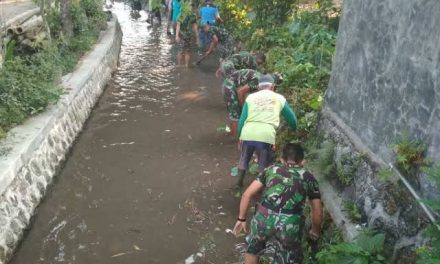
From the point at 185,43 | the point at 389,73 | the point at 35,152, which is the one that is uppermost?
the point at 389,73

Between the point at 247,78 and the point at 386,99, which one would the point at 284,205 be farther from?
the point at 247,78

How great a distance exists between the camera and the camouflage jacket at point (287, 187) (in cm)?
448

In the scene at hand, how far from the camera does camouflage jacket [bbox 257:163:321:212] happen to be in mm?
4477

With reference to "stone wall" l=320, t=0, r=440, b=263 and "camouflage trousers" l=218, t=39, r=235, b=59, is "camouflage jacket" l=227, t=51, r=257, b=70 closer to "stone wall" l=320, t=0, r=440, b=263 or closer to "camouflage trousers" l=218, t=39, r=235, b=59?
"stone wall" l=320, t=0, r=440, b=263

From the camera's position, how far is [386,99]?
500 centimetres

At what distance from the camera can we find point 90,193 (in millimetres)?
7180

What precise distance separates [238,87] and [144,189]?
8.07 feet

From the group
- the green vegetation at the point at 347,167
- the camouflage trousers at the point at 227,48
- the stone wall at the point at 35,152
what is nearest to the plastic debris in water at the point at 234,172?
the green vegetation at the point at 347,167

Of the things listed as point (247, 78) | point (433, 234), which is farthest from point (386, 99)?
point (247, 78)

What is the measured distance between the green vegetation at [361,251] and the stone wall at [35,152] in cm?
375

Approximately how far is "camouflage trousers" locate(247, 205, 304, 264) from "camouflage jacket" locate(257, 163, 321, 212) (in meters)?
0.10

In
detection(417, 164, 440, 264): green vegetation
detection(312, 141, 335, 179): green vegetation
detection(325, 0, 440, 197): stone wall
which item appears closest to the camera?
detection(417, 164, 440, 264): green vegetation

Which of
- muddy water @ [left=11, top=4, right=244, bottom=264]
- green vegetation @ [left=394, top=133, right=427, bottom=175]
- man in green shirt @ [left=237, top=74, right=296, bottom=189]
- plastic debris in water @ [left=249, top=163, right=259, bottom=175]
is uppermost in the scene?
green vegetation @ [left=394, top=133, right=427, bottom=175]

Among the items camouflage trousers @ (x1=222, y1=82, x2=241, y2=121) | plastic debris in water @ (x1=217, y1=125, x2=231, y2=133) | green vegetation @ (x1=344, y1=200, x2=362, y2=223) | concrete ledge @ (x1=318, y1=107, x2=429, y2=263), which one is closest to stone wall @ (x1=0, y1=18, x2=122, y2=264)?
plastic debris in water @ (x1=217, y1=125, x2=231, y2=133)
